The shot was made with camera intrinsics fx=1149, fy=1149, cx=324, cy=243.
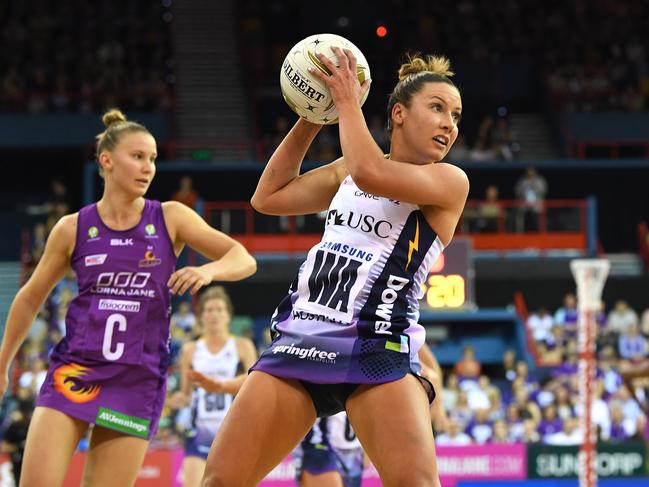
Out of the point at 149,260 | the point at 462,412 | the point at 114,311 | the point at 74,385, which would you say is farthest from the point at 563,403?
the point at 74,385

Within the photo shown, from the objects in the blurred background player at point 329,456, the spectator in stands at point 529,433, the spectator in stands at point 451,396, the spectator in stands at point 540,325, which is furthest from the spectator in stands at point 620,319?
the blurred background player at point 329,456

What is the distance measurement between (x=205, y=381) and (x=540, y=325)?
13806mm

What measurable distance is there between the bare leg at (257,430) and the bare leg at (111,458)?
1297mm

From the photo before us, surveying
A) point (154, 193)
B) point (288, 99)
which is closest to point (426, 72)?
point (288, 99)

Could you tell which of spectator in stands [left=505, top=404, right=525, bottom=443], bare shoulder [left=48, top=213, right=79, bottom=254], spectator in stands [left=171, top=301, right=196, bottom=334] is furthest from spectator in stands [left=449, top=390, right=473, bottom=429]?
bare shoulder [left=48, top=213, right=79, bottom=254]

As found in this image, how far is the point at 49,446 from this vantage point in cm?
548

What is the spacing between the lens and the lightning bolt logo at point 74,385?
225 inches

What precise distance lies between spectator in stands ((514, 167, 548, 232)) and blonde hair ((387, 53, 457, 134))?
16.9 m

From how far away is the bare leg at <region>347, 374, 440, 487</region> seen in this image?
4352mm

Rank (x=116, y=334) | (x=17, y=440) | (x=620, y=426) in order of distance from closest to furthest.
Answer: (x=116, y=334) < (x=17, y=440) < (x=620, y=426)

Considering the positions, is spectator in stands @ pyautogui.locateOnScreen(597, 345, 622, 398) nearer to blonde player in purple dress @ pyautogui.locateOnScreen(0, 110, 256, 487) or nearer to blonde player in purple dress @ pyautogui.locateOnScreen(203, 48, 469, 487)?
blonde player in purple dress @ pyautogui.locateOnScreen(0, 110, 256, 487)

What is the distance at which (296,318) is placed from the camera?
4660 mm

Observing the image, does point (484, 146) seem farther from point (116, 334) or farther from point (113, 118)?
point (116, 334)

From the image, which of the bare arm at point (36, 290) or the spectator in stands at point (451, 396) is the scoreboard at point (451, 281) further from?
the bare arm at point (36, 290)
